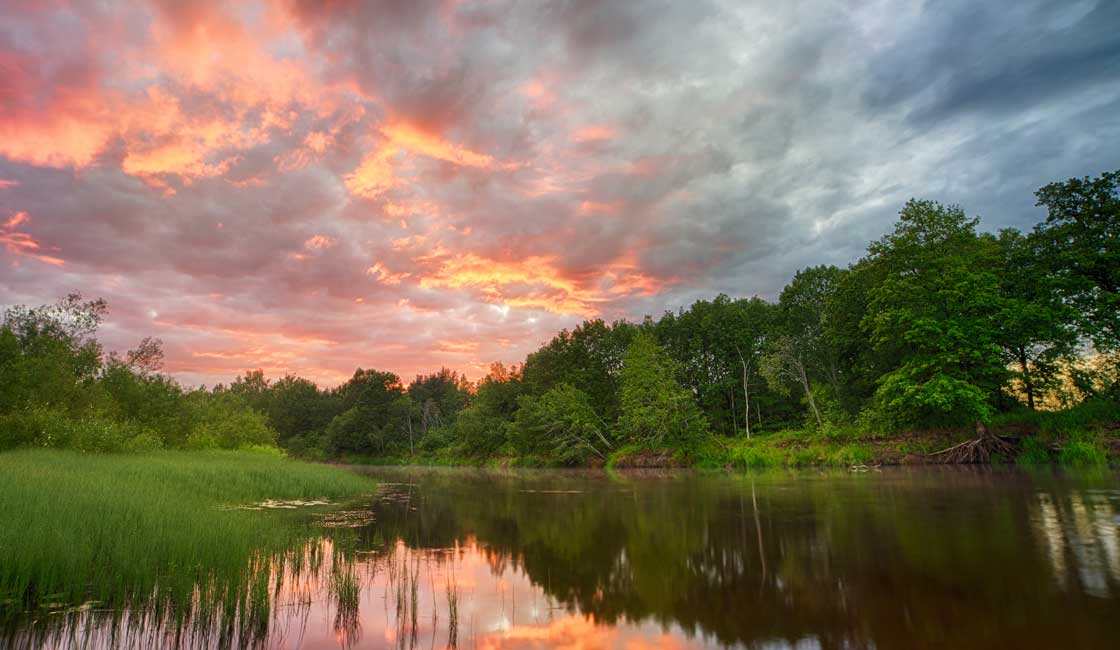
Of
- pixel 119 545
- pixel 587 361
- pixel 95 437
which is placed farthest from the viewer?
pixel 587 361

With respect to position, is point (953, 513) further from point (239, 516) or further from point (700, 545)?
point (239, 516)

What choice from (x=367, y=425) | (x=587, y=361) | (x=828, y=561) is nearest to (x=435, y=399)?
(x=367, y=425)

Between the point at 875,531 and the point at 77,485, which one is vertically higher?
the point at 77,485

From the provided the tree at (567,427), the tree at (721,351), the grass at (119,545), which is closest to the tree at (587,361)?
the tree at (567,427)

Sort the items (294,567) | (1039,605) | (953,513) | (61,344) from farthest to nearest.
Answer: (61,344) → (953,513) → (294,567) → (1039,605)

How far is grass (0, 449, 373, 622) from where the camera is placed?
7.79 metres

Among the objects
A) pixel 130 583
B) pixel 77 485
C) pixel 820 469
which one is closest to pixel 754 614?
pixel 130 583

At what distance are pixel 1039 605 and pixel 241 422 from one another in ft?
238

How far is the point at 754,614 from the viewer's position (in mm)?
7992

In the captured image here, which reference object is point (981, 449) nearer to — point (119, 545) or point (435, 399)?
point (119, 545)

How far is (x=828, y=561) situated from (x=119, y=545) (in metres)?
13.5

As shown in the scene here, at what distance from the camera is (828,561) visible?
10.9 meters

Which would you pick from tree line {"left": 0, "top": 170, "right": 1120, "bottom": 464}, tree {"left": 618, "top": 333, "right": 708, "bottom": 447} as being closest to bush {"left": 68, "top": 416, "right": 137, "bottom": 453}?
tree line {"left": 0, "top": 170, "right": 1120, "bottom": 464}

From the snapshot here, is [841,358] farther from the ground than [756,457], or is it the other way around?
[841,358]
